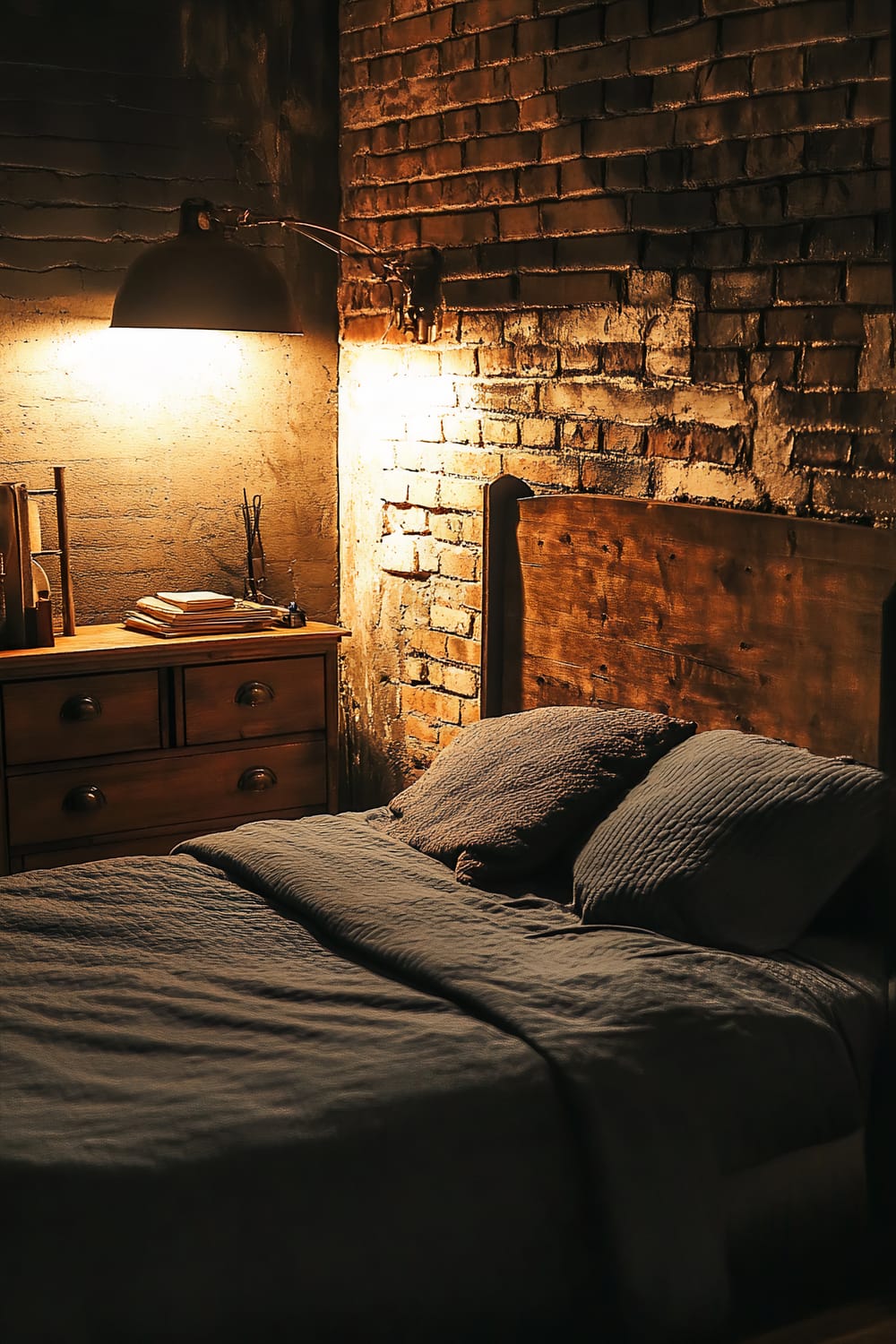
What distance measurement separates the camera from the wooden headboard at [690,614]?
2.38 metres

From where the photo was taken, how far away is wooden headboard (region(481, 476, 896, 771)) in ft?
7.79

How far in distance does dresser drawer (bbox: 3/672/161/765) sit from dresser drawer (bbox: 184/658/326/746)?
0.10 metres

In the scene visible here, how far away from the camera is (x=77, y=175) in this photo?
356 centimetres

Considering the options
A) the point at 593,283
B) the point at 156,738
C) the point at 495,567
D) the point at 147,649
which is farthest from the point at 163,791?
the point at 593,283

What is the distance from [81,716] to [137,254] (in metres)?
1.25

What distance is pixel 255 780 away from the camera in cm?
352

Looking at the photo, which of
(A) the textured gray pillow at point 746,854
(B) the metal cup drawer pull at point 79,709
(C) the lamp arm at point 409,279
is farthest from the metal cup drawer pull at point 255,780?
(A) the textured gray pillow at point 746,854

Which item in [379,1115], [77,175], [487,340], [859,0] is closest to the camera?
[379,1115]

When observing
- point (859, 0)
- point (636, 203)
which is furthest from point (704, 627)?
point (859, 0)

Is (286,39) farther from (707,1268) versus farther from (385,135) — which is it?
(707,1268)

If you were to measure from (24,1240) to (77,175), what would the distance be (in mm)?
2823

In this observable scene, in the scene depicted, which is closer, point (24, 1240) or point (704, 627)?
point (24, 1240)

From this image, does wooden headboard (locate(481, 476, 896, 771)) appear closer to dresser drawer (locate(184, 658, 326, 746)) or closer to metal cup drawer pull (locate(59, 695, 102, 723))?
dresser drawer (locate(184, 658, 326, 746))

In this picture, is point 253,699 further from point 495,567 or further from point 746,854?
point 746,854
